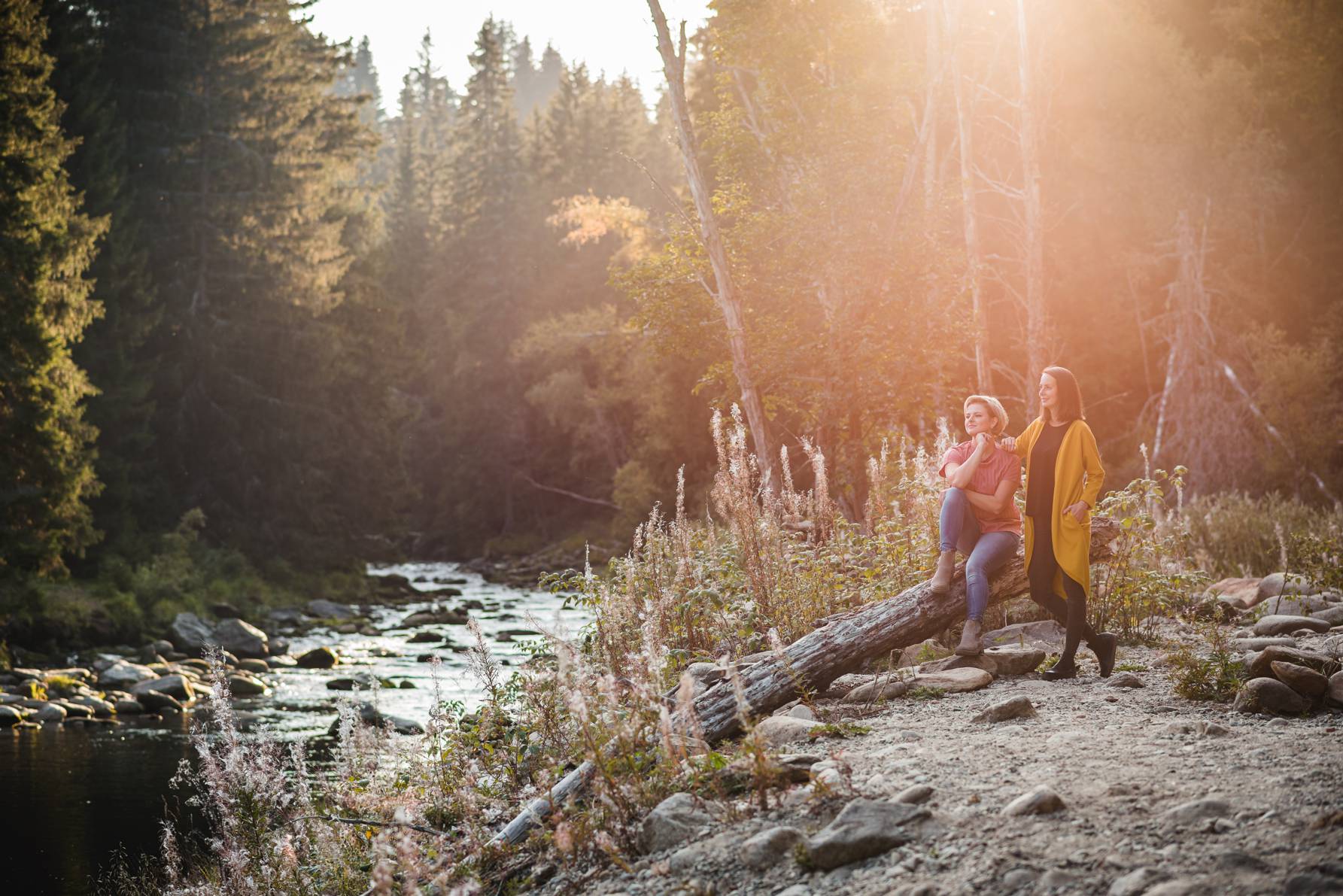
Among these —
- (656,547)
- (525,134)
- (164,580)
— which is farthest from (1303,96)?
(525,134)

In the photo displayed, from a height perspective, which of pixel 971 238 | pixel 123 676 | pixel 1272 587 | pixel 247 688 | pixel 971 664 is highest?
pixel 971 238

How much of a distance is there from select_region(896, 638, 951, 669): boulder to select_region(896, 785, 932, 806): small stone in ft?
9.80

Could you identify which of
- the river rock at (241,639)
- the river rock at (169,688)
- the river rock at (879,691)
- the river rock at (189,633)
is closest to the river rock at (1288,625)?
the river rock at (879,691)

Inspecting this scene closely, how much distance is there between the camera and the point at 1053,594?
A: 6629 millimetres

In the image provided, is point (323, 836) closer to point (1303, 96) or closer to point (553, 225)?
point (1303, 96)

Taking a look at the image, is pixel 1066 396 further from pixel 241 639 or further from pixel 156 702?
pixel 241 639

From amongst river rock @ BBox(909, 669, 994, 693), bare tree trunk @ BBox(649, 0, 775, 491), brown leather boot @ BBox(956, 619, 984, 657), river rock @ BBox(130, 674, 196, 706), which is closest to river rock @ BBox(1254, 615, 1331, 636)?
brown leather boot @ BBox(956, 619, 984, 657)

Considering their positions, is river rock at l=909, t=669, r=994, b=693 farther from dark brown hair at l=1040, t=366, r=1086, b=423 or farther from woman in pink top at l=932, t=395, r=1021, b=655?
dark brown hair at l=1040, t=366, r=1086, b=423

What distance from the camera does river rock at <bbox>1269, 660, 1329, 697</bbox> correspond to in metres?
5.27

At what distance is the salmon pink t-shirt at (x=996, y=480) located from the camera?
22.5 ft

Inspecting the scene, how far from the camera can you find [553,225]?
45.2 meters

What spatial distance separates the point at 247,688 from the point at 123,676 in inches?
79.1

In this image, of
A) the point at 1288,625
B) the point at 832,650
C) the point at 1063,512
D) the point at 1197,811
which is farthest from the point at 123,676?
the point at 1197,811

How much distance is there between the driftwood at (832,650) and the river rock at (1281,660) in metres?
1.61
